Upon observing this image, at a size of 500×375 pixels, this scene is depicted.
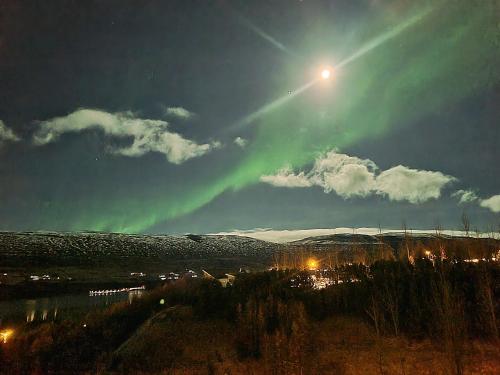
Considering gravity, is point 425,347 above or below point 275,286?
below

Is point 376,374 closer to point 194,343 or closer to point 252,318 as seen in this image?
point 252,318

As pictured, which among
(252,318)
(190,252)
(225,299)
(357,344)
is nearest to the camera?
(357,344)

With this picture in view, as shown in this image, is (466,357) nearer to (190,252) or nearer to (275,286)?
(275,286)

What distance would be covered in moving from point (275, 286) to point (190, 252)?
444 feet

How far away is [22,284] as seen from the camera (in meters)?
84.8

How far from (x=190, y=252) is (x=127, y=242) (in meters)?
28.1

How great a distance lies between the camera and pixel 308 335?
Answer: 22734 mm

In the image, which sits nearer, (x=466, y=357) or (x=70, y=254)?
(x=466, y=357)

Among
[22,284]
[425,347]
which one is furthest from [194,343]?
[22,284]

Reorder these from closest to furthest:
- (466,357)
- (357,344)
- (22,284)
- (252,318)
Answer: (466,357) < (357,344) < (252,318) < (22,284)

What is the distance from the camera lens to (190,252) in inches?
6481

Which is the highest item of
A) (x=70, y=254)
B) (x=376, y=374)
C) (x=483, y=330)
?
(x=70, y=254)

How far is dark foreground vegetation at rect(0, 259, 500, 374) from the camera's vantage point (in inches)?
742

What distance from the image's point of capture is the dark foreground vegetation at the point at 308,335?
18.8 meters
